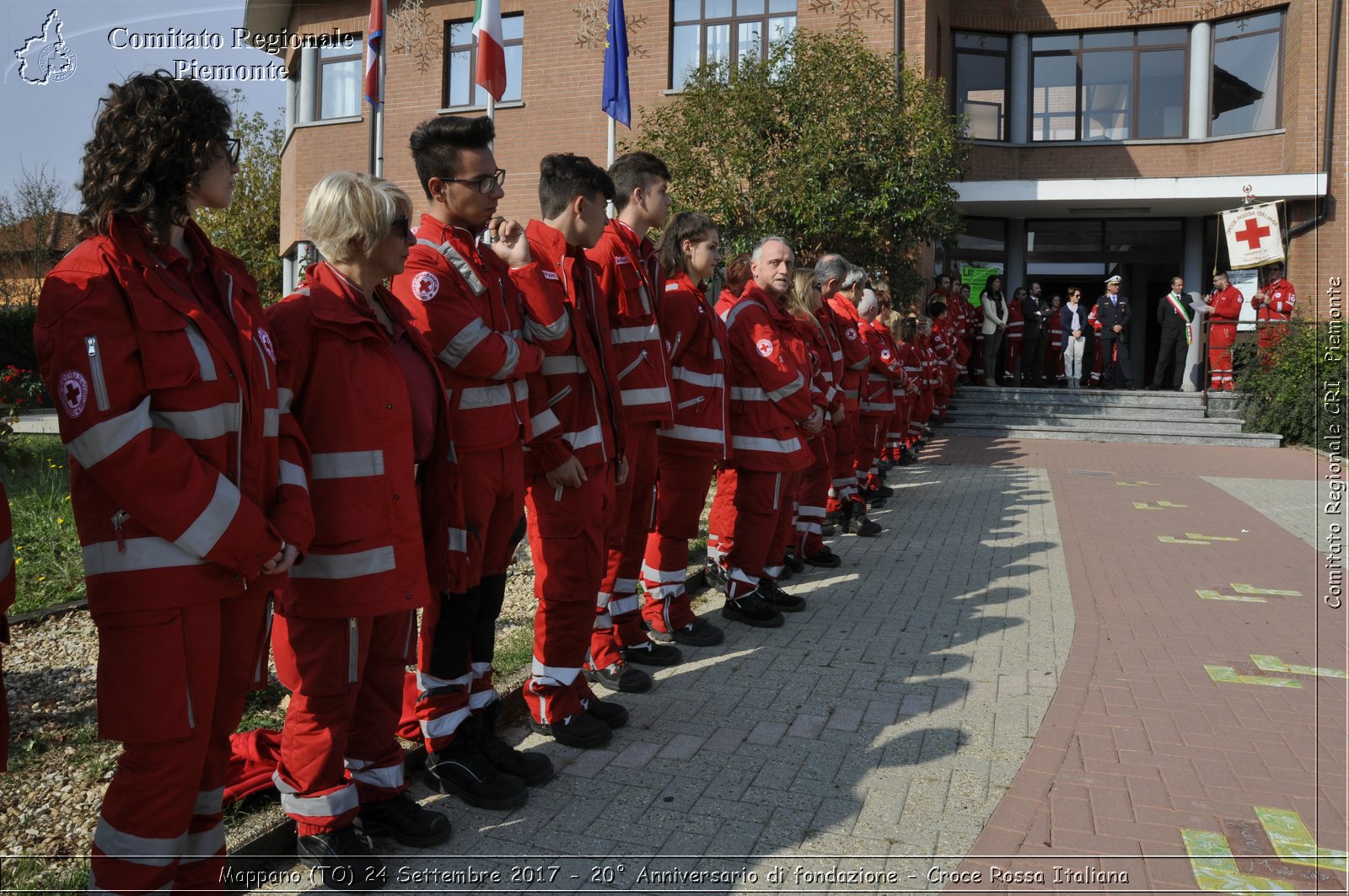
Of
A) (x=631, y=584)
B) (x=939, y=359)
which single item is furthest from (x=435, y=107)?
(x=631, y=584)

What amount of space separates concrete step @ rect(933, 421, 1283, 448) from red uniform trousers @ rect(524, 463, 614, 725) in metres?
14.7

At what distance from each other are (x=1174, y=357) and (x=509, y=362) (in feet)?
69.9

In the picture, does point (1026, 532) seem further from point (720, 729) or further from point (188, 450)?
point (188, 450)

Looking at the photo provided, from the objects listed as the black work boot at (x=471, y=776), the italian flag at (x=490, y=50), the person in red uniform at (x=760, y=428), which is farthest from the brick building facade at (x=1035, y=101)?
the black work boot at (x=471, y=776)

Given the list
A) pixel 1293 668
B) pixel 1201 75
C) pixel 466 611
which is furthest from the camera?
pixel 1201 75

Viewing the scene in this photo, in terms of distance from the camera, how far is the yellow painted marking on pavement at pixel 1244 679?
17.4 feet

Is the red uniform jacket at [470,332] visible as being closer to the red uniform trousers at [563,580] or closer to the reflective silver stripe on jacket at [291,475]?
the red uniform trousers at [563,580]

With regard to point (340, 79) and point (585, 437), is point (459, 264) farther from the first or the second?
point (340, 79)

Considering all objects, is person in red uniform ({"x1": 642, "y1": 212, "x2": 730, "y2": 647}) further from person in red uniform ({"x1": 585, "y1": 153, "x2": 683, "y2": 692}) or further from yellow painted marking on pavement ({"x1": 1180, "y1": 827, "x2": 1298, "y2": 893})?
yellow painted marking on pavement ({"x1": 1180, "y1": 827, "x2": 1298, "y2": 893})

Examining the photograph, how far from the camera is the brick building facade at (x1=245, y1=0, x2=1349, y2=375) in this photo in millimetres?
19875

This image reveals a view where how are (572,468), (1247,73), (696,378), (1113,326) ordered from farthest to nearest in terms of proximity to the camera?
1. (1247,73)
2. (1113,326)
3. (696,378)
4. (572,468)

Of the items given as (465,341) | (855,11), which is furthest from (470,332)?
(855,11)

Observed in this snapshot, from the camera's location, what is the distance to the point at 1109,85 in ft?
79.8

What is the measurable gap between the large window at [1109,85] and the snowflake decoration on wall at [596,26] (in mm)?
10442
